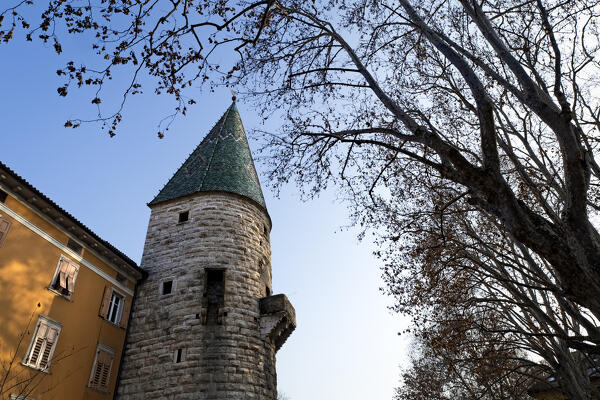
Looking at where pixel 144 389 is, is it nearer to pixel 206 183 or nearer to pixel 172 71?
pixel 206 183

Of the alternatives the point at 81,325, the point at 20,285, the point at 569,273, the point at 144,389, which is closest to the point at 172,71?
the point at 569,273

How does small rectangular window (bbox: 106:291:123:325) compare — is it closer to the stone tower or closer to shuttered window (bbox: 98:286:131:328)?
shuttered window (bbox: 98:286:131:328)

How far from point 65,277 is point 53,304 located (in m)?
0.91

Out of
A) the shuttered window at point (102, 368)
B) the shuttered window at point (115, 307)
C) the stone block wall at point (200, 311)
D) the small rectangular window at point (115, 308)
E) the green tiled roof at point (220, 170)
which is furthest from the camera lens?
the green tiled roof at point (220, 170)

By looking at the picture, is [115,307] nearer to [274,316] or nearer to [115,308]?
[115,308]

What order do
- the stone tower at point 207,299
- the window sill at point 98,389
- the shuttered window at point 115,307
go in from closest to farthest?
the window sill at point 98,389, the stone tower at point 207,299, the shuttered window at point 115,307

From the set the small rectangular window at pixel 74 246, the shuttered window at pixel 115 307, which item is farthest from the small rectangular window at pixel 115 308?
the small rectangular window at pixel 74 246

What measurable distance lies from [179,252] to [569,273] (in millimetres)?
13828

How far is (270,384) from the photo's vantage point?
14.2 metres

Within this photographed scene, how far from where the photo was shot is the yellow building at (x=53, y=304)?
34.9 feet

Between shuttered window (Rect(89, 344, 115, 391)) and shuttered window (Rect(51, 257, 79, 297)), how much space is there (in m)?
2.17

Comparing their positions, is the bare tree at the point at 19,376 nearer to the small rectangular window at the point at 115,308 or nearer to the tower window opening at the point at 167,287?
the small rectangular window at the point at 115,308

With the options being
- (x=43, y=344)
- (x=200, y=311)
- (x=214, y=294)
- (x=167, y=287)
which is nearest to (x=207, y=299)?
(x=214, y=294)

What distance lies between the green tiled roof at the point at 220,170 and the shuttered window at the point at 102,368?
6885 mm
